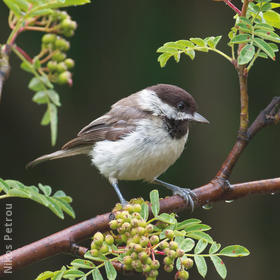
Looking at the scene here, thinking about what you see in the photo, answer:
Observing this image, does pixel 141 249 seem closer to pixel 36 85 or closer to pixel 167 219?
pixel 167 219

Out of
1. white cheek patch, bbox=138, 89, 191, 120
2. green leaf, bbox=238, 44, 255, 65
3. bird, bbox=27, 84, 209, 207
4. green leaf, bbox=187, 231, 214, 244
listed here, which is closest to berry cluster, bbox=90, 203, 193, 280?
green leaf, bbox=187, 231, 214, 244

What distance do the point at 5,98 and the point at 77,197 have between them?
1.21 m

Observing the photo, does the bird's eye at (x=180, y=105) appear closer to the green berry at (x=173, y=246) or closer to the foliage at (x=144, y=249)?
the foliage at (x=144, y=249)

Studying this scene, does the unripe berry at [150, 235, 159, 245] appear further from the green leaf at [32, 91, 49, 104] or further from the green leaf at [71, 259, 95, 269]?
the green leaf at [32, 91, 49, 104]

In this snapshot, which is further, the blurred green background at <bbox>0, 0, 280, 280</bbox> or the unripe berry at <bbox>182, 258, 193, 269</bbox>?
the blurred green background at <bbox>0, 0, 280, 280</bbox>

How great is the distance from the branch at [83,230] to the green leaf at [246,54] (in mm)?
607

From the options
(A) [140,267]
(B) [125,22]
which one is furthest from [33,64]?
(B) [125,22]

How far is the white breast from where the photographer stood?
295cm

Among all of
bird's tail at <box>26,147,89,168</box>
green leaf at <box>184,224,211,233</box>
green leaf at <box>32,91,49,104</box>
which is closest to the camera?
green leaf at <box>184,224,211,233</box>

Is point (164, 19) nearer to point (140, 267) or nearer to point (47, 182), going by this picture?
point (47, 182)

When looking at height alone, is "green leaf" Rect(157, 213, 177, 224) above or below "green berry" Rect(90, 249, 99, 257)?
above

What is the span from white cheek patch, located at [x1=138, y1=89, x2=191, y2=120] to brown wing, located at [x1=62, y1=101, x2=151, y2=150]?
51mm

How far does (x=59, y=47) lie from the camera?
1728mm

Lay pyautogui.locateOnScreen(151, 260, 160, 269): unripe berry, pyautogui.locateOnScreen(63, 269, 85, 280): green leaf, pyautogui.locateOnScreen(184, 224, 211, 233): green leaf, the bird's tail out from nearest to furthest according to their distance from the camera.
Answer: pyautogui.locateOnScreen(151, 260, 160, 269): unripe berry, pyautogui.locateOnScreen(63, 269, 85, 280): green leaf, pyautogui.locateOnScreen(184, 224, 211, 233): green leaf, the bird's tail
